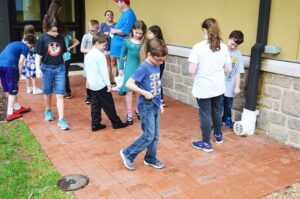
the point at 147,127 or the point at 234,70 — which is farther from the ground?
the point at 234,70

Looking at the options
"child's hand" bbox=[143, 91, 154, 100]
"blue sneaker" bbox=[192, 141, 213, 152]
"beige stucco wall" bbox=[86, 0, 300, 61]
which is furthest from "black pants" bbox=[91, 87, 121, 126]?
"beige stucco wall" bbox=[86, 0, 300, 61]

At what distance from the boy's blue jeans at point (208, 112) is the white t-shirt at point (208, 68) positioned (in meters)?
0.11

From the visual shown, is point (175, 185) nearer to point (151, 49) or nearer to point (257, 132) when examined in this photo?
point (151, 49)

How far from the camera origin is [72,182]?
12.3 ft

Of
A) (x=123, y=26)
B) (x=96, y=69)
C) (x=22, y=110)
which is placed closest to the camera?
(x=96, y=69)

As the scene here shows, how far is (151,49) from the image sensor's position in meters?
3.67

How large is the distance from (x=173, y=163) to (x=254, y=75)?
69.1 inches

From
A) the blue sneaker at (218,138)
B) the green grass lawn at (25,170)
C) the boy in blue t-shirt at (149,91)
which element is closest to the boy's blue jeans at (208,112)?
the blue sneaker at (218,138)

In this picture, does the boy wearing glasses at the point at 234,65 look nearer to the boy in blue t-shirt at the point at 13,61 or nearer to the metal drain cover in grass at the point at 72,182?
Answer: the metal drain cover in grass at the point at 72,182

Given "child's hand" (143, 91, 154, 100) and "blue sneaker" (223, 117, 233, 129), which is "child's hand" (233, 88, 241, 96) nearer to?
"blue sneaker" (223, 117, 233, 129)

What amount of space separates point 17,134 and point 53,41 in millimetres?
1480

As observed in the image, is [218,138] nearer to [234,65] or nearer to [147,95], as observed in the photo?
[234,65]

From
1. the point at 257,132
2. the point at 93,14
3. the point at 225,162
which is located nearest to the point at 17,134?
the point at 225,162

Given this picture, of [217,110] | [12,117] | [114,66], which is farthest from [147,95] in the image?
[114,66]
